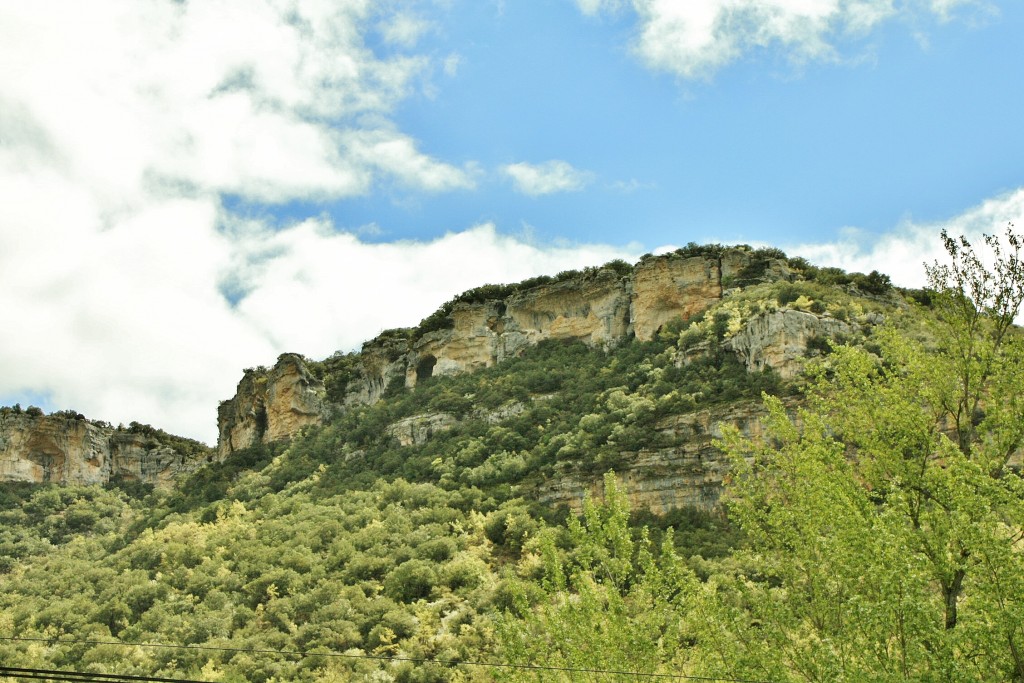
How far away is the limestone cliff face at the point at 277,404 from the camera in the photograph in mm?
54219

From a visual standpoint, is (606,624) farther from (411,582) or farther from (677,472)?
(677,472)

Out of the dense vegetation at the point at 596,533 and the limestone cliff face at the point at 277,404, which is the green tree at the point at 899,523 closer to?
the dense vegetation at the point at 596,533

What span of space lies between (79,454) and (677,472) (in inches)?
1756

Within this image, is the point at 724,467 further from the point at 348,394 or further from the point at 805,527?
the point at 348,394

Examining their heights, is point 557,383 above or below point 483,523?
above

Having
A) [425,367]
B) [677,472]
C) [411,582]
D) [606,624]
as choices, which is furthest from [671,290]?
[606,624]

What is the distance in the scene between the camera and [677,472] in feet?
99.9

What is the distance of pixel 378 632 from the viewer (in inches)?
955

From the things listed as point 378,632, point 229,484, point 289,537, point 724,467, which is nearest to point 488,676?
point 378,632

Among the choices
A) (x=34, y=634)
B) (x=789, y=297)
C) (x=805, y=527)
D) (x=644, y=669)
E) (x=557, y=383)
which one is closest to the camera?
(x=805, y=527)

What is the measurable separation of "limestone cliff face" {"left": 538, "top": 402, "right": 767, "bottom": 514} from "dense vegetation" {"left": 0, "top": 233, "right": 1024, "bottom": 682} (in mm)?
596

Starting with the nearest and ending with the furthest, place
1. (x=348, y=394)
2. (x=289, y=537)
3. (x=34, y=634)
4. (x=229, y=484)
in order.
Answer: (x=34, y=634)
(x=289, y=537)
(x=229, y=484)
(x=348, y=394)

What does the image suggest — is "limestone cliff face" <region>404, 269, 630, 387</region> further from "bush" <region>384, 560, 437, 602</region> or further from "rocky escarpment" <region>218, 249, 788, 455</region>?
"bush" <region>384, 560, 437, 602</region>

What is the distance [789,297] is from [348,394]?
29.8 metres
